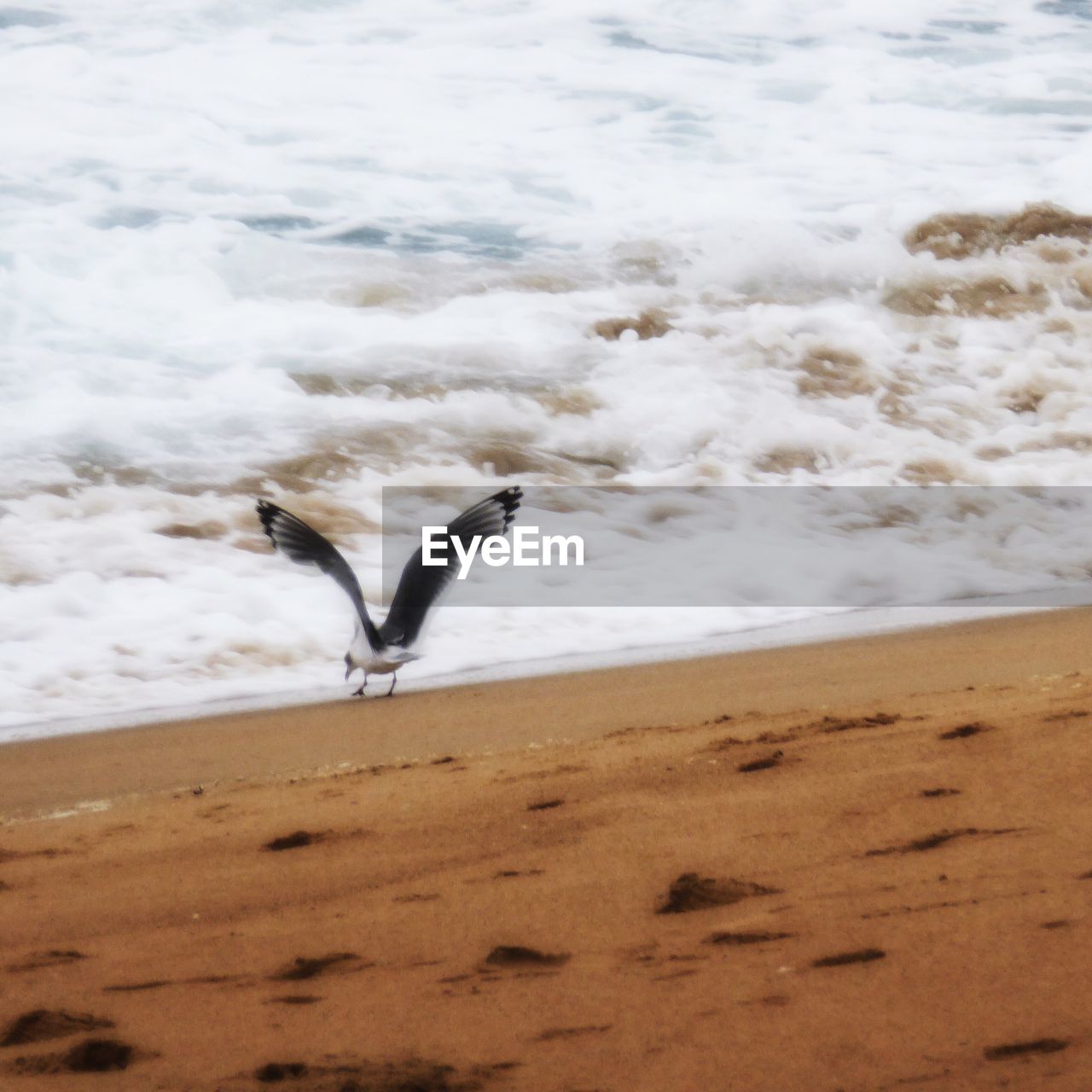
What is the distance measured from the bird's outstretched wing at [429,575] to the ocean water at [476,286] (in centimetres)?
47

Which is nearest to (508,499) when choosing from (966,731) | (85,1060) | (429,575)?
(429,575)

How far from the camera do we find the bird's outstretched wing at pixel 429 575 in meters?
5.07

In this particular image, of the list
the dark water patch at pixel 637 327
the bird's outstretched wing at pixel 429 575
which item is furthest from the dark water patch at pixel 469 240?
the bird's outstretched wing at pixel 429 575

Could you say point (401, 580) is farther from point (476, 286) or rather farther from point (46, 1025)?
point (476, 286)

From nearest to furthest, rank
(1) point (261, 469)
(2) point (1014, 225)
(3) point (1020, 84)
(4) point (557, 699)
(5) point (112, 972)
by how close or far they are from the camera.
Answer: (5) point (112, 972)
(4) point (557, 699)
(1) point (261, 469)
(2) point (1014, 225)
(3) point (1020, 84)

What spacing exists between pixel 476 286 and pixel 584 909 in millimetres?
10344

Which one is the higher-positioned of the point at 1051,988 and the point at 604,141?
the point at 604,141

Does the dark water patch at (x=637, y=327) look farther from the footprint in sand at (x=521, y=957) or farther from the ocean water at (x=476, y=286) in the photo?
the footprint in sand at (x=521, y=957)

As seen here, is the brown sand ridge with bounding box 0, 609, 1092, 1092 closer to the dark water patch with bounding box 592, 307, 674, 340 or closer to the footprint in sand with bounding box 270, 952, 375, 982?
the footprint in sand with bounding box 270, 952, 375, 982

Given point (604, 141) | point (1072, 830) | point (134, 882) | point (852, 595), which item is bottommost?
point (852, 595)

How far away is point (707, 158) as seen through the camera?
15805 millimetres

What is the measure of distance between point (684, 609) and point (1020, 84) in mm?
14119

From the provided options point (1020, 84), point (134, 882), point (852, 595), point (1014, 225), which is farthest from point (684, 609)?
point (1020, 84)

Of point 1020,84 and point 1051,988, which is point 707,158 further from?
point 1051,988
